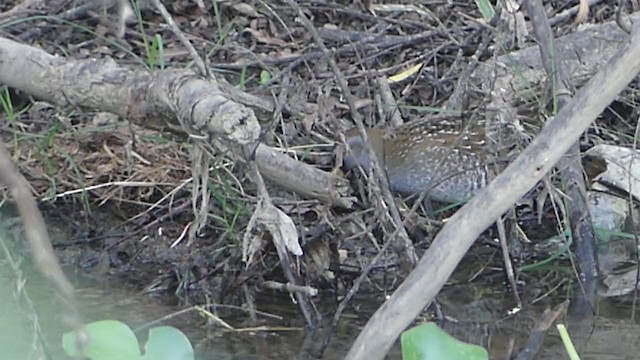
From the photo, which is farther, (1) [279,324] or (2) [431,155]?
(2) [431,155]

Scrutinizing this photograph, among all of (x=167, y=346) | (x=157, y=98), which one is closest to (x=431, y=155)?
(x=157, y=98)

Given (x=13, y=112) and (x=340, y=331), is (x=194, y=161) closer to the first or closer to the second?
(x=340, y=331)

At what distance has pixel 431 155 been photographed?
5.18 m

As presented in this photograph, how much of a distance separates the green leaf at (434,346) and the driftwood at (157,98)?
1064mm

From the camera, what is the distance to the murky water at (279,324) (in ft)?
13.0

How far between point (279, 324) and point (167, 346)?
185 centimetres

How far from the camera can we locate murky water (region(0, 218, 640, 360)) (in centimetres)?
396

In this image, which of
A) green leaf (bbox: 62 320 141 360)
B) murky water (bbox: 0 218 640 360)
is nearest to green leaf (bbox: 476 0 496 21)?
murky water (bbox: 0 218 640 360)

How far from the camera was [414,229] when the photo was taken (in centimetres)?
462

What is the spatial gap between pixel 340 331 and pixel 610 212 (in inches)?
55.2

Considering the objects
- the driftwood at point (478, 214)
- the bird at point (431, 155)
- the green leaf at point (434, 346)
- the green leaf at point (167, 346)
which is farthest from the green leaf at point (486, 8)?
the green leaf at point (167, 346)

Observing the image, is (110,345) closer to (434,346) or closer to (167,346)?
(167,346)

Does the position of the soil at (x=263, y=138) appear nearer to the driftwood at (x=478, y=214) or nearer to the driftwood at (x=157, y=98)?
the driftwood at (x=157, y=98)

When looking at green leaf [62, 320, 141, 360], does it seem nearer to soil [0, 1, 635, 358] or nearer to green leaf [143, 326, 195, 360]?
green leaf [143, 326, 195, 360]
